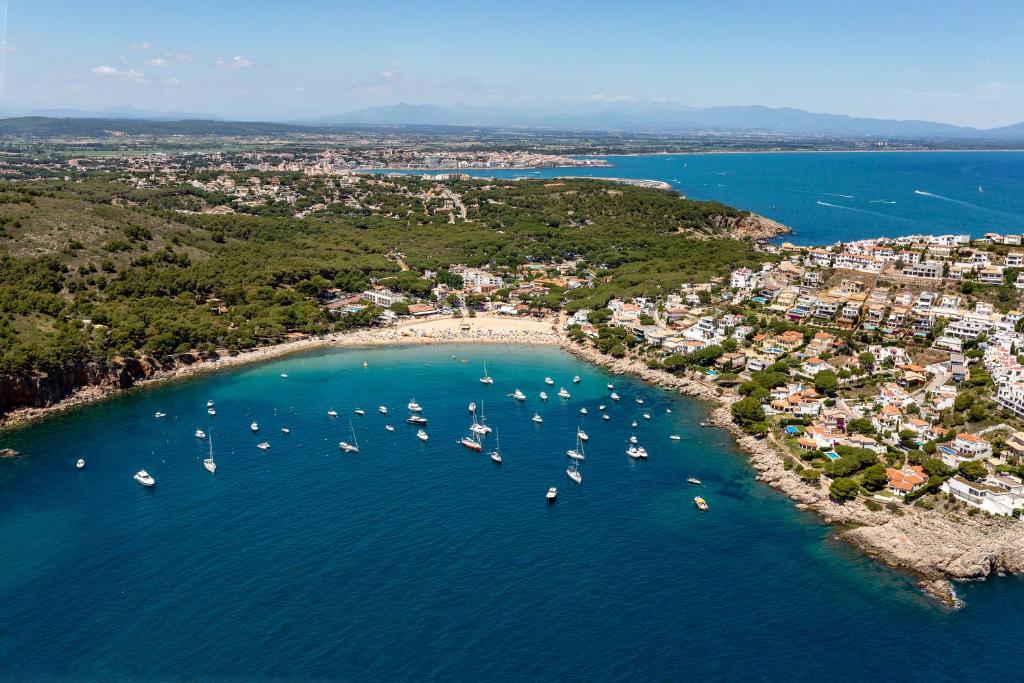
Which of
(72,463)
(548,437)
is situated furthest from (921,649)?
(72,463)

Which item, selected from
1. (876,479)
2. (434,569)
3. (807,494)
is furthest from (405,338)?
(876,479)

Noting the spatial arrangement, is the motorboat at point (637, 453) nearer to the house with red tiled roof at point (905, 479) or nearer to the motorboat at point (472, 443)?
the motorboat at point (472, 443)

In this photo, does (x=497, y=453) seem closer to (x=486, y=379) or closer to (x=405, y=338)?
(x=486, y=379)

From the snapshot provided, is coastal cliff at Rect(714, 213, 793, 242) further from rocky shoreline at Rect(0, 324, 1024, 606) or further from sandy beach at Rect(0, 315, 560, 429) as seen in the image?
rocky shoreline at Rect(0, 324, 1024, 606)

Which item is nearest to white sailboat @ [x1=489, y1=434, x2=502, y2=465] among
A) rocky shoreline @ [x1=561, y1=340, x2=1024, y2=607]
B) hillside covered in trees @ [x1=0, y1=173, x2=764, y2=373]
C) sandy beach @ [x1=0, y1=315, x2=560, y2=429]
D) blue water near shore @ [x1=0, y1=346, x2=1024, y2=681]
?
blue water near shore @ [x1=0, y1=346, x2=1024, y2=681]

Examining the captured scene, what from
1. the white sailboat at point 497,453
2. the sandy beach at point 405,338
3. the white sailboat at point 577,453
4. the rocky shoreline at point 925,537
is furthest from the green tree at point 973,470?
the sandy beach at point 405,338

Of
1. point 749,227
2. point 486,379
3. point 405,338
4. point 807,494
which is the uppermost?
point 749,227
